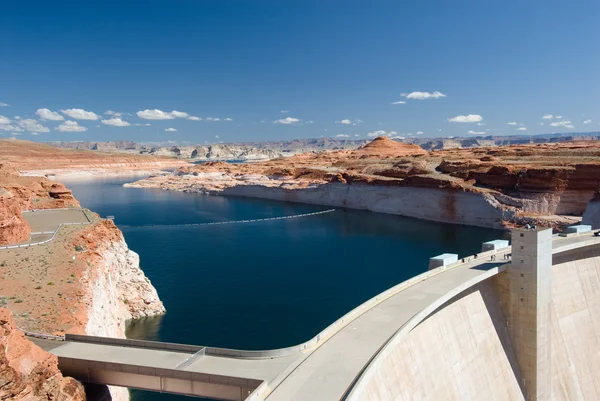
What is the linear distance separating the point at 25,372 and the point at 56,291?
8.98 meters

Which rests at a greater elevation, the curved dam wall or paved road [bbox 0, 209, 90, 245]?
paved road [bbox 0, 209, 90, 245]

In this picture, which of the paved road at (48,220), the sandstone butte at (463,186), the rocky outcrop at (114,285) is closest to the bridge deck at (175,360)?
the rocky outcrop at (114,285)

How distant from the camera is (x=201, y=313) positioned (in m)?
31.8

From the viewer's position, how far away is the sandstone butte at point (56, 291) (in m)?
12.9

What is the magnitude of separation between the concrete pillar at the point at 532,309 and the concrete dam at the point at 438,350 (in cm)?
5

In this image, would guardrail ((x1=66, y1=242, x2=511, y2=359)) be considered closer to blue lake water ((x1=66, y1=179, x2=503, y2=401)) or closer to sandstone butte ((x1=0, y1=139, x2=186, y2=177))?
blue lake water ((x1=66, y1=179, x2=503, y2=401))

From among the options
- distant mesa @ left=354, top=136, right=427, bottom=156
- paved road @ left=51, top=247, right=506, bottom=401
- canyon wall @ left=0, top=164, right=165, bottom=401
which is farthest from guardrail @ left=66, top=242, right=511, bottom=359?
distant mesa @ left=354, top=136, right=427, bottom=156

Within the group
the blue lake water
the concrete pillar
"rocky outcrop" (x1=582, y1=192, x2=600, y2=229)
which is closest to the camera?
the concrete pillar

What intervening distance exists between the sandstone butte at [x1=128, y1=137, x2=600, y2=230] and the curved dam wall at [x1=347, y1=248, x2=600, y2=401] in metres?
32.0

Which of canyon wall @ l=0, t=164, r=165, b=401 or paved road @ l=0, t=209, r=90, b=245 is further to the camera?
paved road @ l=0, t=209, r=90, b=245

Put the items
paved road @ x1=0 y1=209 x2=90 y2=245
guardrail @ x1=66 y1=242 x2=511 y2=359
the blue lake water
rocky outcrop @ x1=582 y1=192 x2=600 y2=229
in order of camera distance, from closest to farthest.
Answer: guardrail @ x1=66 y1=242 x2=511 y2=359 < paved road @ x1=0 y1=209 x2=90 y2=245 < the blue lake water < rocky outcrop @ x1=582 y1=192 x2=600 y2=229

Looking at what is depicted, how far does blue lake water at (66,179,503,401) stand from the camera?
96.7ft

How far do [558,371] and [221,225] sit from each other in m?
51.0

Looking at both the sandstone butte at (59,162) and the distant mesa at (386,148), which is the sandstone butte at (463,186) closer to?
the distant mesa at (386,148)
